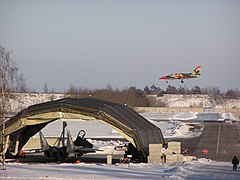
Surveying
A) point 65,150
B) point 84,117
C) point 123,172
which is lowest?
point 123,172

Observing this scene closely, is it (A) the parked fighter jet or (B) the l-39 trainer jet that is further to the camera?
(B) the l-39 trainer jet

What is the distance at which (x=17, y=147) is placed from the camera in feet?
93.3

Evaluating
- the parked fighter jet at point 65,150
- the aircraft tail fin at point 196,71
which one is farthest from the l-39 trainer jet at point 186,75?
the parked fighter jet at point 65,150

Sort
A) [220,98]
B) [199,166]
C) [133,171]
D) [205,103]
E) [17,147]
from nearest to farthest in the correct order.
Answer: [133,171], [199,166], [17,147], [205,103], [220,98]

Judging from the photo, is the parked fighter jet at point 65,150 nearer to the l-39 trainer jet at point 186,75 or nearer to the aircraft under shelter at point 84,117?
the aircraft under shelter at point 84,117

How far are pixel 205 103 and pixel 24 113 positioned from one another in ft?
512

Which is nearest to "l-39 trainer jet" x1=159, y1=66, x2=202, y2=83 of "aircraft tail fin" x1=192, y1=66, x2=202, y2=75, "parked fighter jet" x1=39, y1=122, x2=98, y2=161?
"aircraft tail fin" x1=192, y1=66, x2=202, y2=75

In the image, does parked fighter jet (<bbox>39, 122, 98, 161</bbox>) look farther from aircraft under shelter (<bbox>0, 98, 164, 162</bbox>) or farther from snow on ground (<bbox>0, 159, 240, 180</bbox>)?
snow on ground (<bbox>0, 159, 240, 180</bbox>)

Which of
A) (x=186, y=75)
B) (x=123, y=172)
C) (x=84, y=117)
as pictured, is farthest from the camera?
(x=186, y=75)

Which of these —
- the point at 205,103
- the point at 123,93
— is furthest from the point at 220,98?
the point at 123,93

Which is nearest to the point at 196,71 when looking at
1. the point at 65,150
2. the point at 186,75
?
the point at 186,75

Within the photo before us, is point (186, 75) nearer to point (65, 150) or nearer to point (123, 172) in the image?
point (65, 150)

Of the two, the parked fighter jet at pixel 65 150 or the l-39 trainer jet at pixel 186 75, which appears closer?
the parked fighter jet at pixel 65 150

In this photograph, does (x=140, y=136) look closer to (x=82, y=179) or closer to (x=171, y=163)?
(x=171, y=163)
